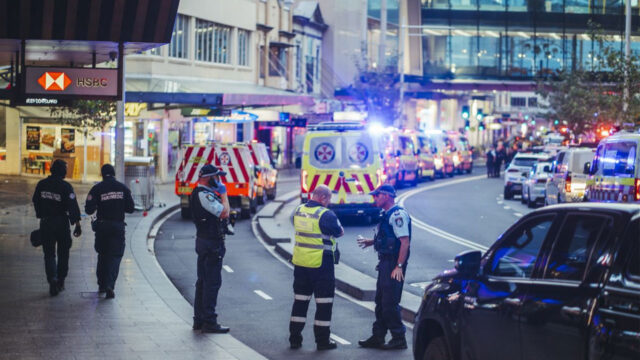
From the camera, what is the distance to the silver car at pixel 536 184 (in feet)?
106

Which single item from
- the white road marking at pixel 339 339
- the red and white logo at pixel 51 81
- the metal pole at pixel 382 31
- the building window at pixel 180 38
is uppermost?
the metal pole at pixel 382 31

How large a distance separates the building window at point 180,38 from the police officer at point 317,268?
3414 cm

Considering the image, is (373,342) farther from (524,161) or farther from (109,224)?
(524,161)

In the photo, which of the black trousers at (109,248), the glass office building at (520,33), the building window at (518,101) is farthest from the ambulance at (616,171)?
the building window at (518,101)

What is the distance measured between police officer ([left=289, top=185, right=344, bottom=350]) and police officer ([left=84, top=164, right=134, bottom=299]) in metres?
3.64

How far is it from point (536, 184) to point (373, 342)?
22.9m

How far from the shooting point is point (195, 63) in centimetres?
4628

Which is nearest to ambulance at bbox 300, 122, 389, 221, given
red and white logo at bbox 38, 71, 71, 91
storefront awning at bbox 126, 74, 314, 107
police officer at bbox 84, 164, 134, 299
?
storefront awning at bbox 126, 74, 314, 107

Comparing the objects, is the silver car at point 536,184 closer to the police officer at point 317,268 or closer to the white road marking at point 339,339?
the white road marking at point 339,339

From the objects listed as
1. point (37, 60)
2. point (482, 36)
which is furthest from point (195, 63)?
point (482, 36)

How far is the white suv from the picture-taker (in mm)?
37156

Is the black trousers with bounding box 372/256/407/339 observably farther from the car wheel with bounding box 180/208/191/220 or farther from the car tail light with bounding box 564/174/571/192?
the car wheel with bounding box 180/208/191/220

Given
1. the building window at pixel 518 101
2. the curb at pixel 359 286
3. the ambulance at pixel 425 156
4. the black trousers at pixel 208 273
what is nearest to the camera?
the black trousers at pixel 208 273

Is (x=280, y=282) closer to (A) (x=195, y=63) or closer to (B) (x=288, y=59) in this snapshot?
(A) (x=195, y=63)
